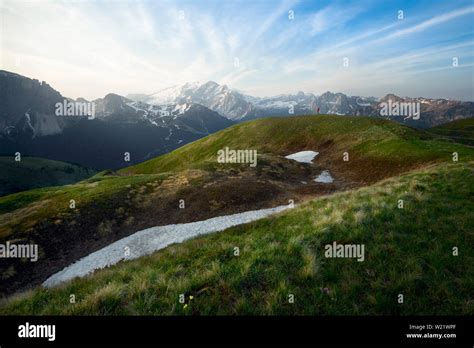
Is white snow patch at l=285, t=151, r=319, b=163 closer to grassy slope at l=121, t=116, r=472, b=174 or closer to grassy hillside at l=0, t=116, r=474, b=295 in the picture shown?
grassy hillside at l=0, t=116, r=474, b=295

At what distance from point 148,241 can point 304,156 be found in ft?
152

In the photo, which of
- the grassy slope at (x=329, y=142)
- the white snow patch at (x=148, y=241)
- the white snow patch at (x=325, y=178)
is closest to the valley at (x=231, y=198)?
the grassy slope at (x=329, y=142)

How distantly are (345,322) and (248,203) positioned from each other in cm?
2678

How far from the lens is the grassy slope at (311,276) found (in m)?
7.97

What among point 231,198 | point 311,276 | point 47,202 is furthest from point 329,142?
point 311,276

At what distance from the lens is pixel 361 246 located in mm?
11406

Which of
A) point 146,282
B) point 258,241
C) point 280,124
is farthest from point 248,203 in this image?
point 280,124

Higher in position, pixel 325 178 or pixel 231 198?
pixel 325 178

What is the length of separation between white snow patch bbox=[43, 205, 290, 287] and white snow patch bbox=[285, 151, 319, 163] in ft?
109

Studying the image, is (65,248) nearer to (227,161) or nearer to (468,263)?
(468,263)

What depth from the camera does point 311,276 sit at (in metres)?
9.24

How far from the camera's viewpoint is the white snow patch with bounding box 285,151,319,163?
201 feet

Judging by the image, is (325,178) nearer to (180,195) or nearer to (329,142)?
(180,195)

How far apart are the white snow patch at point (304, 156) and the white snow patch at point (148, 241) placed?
3308 centimetres
